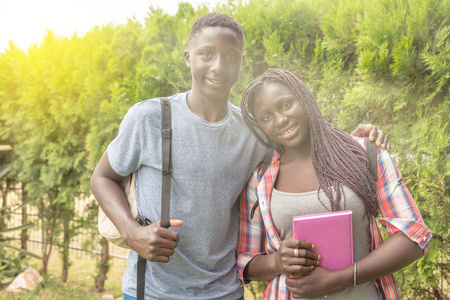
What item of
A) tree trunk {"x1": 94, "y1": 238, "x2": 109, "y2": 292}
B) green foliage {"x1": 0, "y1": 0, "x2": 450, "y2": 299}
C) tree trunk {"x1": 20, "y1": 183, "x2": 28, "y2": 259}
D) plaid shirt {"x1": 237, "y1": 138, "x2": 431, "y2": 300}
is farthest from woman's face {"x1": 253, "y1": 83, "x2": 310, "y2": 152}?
tree trunk {"x1": 20, "y1": 183, "x2": 28, "y2": 259}

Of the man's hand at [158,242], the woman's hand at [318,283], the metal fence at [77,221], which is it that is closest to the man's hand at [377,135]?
the woman's hand at [318,283]

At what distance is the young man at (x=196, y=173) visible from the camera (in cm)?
207

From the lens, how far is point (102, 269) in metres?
5.75

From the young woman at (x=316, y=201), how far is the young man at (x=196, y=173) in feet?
0.50

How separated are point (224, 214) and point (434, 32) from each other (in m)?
1.85

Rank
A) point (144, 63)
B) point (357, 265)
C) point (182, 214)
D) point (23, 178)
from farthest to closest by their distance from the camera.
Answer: point (23, 178)
point (144, 63)
point (182, 214)
point (357, 265)

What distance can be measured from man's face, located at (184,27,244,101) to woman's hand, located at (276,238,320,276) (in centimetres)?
87

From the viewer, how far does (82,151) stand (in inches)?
218

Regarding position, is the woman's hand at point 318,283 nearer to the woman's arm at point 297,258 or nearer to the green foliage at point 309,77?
the woman's arm at point 297,258

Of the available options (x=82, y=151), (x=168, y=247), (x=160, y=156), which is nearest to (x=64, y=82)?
(x=82, y=151)

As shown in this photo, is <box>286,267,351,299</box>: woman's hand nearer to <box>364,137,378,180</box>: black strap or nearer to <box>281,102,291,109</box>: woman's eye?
<box>364,137,378,180</box>: black strap

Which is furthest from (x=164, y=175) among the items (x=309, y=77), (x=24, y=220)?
(x=24, y=220)

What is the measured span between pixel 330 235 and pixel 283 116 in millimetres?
577

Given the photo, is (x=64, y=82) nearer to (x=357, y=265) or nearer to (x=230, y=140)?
(x=230, y=140)
